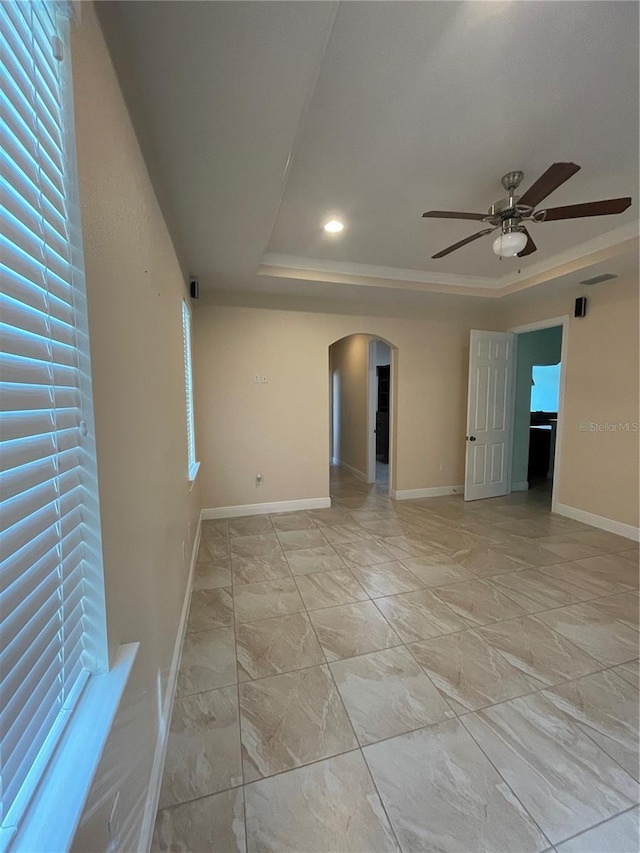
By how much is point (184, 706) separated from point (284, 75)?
103 inches

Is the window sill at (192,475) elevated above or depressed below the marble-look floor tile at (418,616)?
above

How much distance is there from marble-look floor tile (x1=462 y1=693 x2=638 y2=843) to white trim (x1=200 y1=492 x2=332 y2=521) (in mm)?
2954

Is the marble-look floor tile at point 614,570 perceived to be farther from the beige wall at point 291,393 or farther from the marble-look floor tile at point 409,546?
the beige wall at point 291,393

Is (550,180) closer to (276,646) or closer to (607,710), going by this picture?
(607,710)

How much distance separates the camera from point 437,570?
282 cm

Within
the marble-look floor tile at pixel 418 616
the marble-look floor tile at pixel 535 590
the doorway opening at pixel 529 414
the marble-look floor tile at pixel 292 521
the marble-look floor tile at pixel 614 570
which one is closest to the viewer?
the marble-look floor tile at pixel 418 616

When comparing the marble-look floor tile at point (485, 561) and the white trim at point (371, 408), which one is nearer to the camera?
the marble-look floor tile at point (485, 561)

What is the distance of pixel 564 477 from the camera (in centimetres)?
409

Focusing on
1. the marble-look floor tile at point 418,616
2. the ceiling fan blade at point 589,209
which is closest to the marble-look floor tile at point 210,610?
the marble-look floor tile at point 418,616

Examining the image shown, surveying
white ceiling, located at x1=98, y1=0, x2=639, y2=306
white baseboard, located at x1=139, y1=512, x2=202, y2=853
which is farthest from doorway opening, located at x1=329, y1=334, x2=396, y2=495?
Result: white baseboard, located at x1=139, y1=512, x2=202, y2=853

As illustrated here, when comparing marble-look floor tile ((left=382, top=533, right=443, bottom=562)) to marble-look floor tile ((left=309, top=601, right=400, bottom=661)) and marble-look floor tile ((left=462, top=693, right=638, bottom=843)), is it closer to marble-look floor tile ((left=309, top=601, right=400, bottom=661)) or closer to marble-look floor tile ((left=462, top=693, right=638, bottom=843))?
marble-look floor tile ((left=309, top=601, right=400, bottom=661))

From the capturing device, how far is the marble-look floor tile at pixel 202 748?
1256 mm

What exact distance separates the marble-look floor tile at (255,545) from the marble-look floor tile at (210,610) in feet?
1.99

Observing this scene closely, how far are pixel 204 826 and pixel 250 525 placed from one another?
2.70 meters
